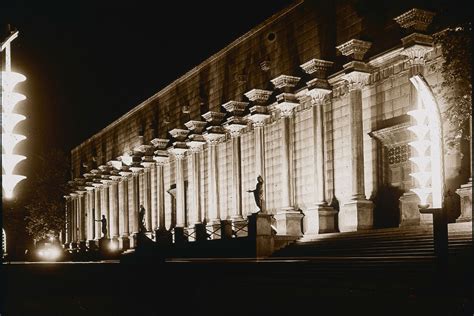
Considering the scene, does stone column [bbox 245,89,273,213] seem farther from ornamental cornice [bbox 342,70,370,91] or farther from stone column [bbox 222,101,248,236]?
ornamental cornice [bbox 342,70,370,91]

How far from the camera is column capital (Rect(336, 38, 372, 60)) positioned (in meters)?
27.7

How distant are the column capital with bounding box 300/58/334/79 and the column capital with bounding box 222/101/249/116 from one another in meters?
8.01

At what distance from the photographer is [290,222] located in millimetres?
31766

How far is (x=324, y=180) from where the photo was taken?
3086 cm

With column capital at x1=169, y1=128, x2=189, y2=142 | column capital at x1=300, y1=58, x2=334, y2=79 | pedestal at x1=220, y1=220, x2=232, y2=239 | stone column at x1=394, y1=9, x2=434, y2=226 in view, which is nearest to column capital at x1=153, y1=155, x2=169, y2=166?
column capital at x1=169, y1=128, x2=189, y2=142

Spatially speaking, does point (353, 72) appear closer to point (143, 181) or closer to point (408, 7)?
point (408, 7)

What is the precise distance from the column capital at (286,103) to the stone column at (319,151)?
1.66 meters

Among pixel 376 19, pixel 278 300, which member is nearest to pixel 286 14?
pixel 376 19

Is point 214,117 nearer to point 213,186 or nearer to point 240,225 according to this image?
point 213,186

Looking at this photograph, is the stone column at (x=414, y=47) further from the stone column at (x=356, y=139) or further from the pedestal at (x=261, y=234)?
the pedestal at (x=261, y=234)

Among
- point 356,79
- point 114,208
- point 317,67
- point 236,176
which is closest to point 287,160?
point 317,67

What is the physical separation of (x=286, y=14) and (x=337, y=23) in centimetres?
457

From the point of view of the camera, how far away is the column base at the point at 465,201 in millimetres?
21547

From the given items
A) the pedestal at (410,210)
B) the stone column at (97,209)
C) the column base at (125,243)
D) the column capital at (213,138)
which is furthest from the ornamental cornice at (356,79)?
the stone column at (97,209)
